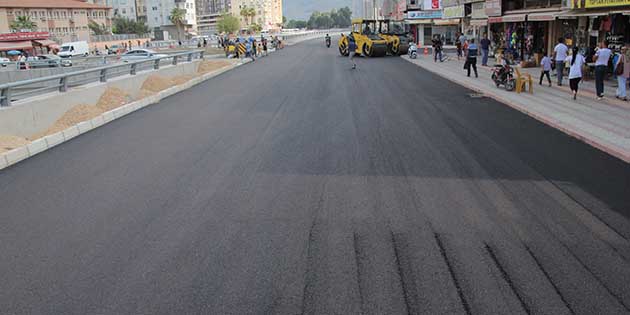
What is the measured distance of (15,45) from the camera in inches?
2741

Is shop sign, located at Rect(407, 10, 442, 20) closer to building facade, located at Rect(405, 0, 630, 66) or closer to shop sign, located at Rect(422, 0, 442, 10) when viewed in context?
shop sign, located at Rect(422, 0, 442, 10)

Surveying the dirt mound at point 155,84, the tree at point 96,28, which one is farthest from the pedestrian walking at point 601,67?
the tree at point 96,28

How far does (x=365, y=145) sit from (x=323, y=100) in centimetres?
737

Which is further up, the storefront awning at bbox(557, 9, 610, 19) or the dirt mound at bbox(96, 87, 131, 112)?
the storefront awning at bbox(557, 9, 610, 19)

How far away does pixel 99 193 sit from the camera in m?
8.30

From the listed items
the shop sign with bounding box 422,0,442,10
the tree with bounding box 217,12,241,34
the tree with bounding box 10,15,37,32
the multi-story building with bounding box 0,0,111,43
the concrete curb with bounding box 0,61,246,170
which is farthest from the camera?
the tree with bounding box 217,12,241,34

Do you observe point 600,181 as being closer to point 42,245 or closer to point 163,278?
point 163,278

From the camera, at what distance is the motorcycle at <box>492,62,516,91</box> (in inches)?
772

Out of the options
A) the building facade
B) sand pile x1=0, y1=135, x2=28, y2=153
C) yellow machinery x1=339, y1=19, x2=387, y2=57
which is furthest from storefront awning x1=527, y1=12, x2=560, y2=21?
sand pile x1=0, y1=135, x2=28, y2=153

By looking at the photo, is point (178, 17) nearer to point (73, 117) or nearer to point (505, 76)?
point (505, 76)

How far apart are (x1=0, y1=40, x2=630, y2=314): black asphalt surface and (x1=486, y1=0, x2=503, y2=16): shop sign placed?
2302cm

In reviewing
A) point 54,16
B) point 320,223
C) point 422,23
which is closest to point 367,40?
point 422,23

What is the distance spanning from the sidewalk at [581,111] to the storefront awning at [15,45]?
62.3m

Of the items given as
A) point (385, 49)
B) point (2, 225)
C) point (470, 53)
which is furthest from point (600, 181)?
point (385, 49)
